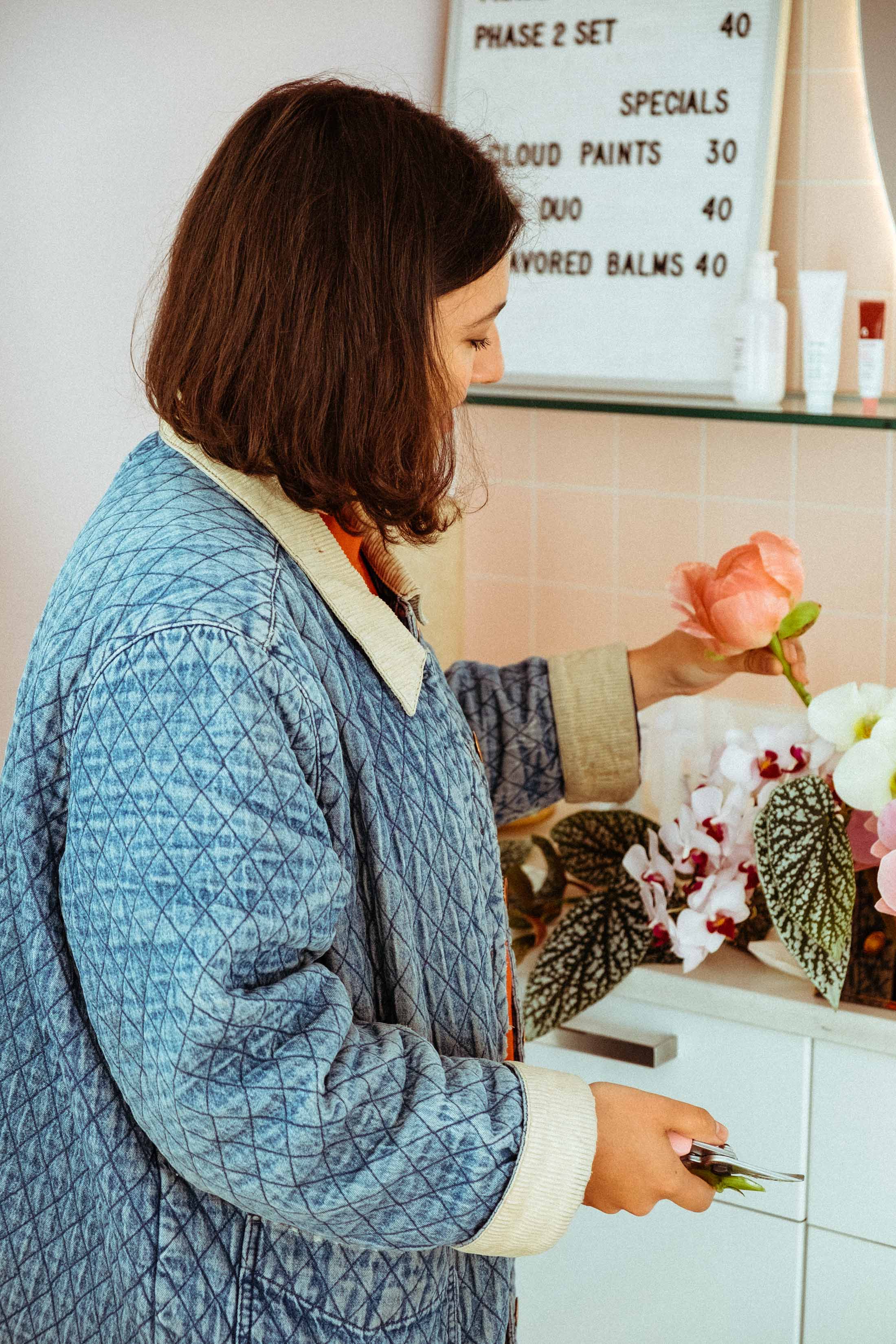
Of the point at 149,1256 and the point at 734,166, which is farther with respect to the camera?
the point at 734,166

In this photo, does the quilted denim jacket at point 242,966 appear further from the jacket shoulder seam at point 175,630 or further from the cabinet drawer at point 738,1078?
the cabinet drawer at point 738,1078

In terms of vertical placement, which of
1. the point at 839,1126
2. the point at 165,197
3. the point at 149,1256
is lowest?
the point at 839,1126

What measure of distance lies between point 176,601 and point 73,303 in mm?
1003

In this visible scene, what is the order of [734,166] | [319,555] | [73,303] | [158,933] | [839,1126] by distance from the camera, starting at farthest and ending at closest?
[73,303], [734,166], [839,1126], [319,555], [158,933]

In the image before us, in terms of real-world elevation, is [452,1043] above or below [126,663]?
below

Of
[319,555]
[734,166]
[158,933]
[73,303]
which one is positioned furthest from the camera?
[73,303]

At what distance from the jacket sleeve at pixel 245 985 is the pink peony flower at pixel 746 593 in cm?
46

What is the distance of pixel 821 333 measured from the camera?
1307 mm

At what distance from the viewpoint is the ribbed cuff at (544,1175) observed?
68 centimetres

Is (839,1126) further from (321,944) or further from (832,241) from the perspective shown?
(832,241)

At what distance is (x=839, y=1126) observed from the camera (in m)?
1.13

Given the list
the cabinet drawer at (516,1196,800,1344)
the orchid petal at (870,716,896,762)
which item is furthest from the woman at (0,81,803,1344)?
the cabinet drawer at (516,1196,800,1344)

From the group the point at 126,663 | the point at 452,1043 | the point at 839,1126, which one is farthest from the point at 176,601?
the point at 839,1126

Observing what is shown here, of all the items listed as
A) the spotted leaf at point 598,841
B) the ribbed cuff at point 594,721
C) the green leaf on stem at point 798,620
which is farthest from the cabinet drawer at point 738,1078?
the green leaf on stem at point 798,620
